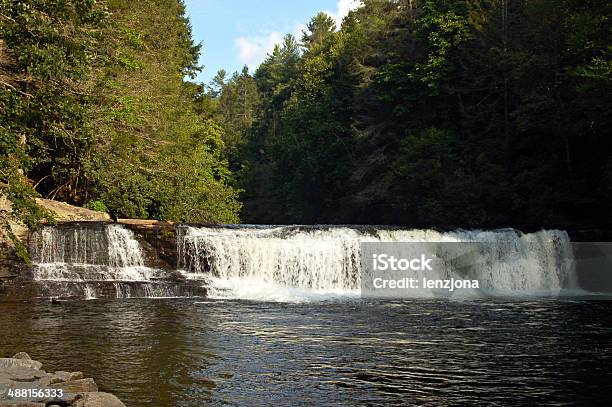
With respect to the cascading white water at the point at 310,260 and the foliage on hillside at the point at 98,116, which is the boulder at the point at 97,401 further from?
the cascading white water at the point at 310,260

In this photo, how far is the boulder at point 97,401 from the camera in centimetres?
808

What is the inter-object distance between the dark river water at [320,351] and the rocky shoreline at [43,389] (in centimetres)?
89

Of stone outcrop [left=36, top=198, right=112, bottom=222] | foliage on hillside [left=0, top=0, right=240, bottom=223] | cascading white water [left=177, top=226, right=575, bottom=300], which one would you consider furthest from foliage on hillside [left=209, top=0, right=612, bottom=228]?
stone outcrop [left=36, top=198, right=112, bottom=222]

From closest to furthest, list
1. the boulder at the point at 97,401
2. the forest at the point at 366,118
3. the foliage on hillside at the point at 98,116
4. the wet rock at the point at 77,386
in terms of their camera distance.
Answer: the boulder at the point at 97,401, the wet rock at the point at 77,386, the foliage on hillside at the point at 98,116, the forest at the point at 366,118

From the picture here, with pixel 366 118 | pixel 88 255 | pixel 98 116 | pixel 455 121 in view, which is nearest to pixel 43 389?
pixel 88 255

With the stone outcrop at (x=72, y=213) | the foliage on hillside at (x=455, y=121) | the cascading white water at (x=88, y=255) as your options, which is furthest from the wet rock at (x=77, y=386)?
the foliage on hillside at (x=455, y=121)

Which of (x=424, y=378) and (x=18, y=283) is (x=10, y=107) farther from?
(x=424, y=378)

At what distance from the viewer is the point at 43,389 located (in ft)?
27.9

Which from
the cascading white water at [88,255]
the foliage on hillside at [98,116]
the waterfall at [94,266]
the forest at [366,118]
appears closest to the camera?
the foliage on hillside at [98,116]

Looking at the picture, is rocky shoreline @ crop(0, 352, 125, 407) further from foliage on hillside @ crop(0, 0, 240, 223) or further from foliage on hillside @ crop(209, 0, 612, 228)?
foliage on hillside @ crop(209, 0, 612, 228)

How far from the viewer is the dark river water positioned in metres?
10.5

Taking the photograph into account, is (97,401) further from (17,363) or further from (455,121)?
(455,121)

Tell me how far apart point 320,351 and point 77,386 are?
5.51 meters

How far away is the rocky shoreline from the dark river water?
A: 89 centimetres
